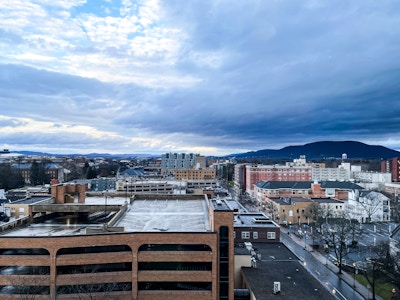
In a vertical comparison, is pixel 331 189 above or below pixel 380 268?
above

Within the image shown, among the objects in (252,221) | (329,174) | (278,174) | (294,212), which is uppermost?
(278,174)

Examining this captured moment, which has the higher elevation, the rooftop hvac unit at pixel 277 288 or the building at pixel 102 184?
the building at pixel 102 184

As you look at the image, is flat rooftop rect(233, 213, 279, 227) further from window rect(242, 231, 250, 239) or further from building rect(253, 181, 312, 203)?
building rect(253, 181, 312, 203)

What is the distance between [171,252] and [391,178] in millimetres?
160782

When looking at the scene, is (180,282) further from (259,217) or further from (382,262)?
(259,217)

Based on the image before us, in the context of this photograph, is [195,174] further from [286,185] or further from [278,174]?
[286,185]

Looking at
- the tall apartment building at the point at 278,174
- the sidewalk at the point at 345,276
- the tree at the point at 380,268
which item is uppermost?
the tall apartment building at the point at 278,174

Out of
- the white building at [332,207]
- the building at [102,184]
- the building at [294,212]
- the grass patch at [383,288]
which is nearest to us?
the grass patch at [383,288]

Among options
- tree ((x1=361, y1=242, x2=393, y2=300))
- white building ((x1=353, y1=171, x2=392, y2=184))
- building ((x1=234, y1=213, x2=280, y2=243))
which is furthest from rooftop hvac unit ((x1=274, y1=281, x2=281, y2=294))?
white building ((x1=353, y1=171, x2=392, y2=184))

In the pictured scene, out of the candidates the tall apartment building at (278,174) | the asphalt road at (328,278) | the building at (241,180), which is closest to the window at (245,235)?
the asphalt road at (328,278)

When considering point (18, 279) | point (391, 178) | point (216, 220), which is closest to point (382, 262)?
point (216, 220)

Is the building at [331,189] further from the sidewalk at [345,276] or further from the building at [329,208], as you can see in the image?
the sidewalk at [345,276]

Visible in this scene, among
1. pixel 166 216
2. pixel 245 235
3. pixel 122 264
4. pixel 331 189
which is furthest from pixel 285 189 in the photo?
pixel 122 264

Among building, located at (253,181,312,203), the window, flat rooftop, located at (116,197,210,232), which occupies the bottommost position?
the window
